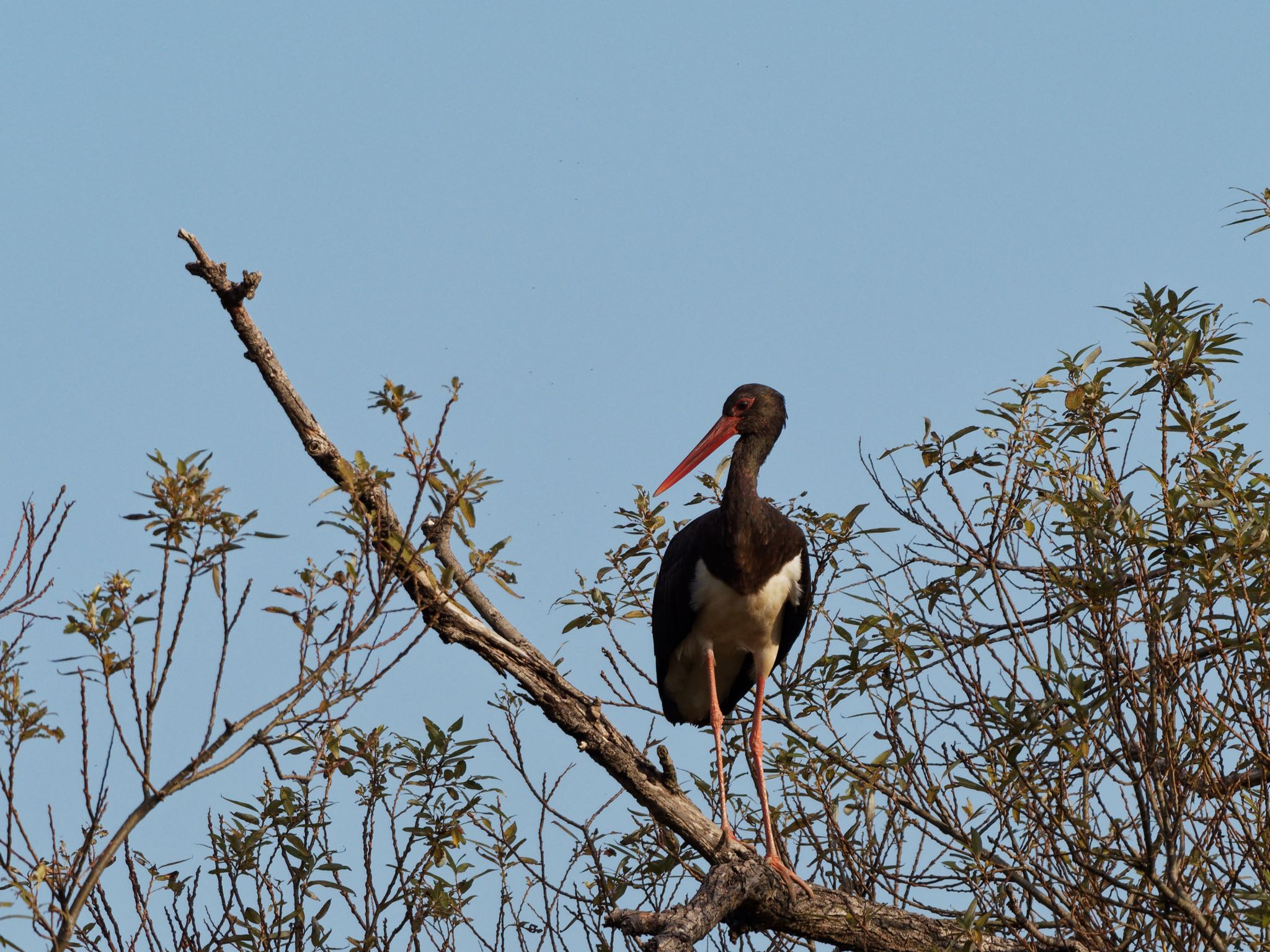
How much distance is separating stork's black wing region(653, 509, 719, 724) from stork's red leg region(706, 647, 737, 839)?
194 millimetres

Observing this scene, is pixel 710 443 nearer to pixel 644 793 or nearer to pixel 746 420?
pixel 746 420

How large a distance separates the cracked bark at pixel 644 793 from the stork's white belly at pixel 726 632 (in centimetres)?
135

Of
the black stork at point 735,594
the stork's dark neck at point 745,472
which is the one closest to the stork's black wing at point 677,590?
the black stork at point 735,594

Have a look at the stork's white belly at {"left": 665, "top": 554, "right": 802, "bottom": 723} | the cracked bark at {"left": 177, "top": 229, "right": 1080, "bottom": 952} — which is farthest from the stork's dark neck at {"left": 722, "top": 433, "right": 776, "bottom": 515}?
the cracked bark at {"left": 177, "top": 229, "right": 1080, "bottom": 952}

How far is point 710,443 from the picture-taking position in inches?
266

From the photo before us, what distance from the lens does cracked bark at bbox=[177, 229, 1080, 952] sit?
12.9ft

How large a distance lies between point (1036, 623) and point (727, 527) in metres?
1.42

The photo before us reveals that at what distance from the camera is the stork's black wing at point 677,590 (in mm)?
6211

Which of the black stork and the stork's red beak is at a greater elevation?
the stork's red beak

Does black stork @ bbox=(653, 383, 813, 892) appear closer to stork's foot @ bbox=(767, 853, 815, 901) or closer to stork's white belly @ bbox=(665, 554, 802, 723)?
stork's white belly @ bbox=(665, 554, 802, 723)

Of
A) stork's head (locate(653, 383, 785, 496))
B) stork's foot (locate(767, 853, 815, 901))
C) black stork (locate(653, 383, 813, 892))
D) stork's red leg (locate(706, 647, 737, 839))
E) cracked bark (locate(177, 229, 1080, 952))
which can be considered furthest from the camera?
stork's head (locate(653, 383, 785, 496))

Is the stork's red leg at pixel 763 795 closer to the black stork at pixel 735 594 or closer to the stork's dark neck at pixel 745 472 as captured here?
the black stork at pixel 735 594

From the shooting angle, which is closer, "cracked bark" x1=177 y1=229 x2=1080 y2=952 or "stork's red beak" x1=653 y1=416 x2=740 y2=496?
"cracked bark" x1=177 y1=229 x2=1080 y2=952

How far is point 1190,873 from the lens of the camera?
13.5ft
